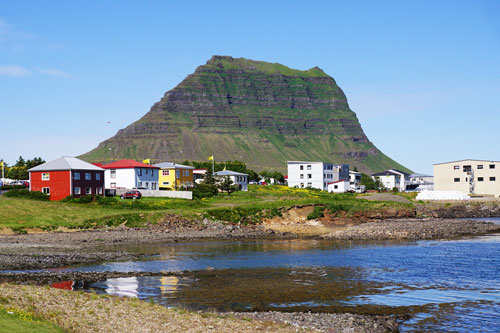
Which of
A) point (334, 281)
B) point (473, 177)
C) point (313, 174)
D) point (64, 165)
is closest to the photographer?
point (334, 281)

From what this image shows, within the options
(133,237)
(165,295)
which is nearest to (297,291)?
(165,295)

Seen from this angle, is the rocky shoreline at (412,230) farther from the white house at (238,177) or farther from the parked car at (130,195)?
the white house at (238,177)

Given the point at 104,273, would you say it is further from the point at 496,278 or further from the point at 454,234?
the point at 454,234

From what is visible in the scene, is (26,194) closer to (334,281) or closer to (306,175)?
(334,281)

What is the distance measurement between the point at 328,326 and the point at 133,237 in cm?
3829

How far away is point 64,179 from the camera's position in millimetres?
83875

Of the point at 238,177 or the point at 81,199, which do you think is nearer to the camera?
the point at 81,199

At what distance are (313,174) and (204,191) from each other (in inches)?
3064

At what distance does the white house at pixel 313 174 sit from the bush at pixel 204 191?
72100 mm

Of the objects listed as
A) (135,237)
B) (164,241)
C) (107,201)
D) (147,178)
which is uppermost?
(147,178)

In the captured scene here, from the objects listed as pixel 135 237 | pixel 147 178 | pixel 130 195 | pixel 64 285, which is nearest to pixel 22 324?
pixel 64 285

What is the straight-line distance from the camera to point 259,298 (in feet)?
94.7

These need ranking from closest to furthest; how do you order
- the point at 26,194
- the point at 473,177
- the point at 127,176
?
the point at 26,194, the point at 127,176, the point at 473,177

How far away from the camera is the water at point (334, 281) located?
1046 inches
